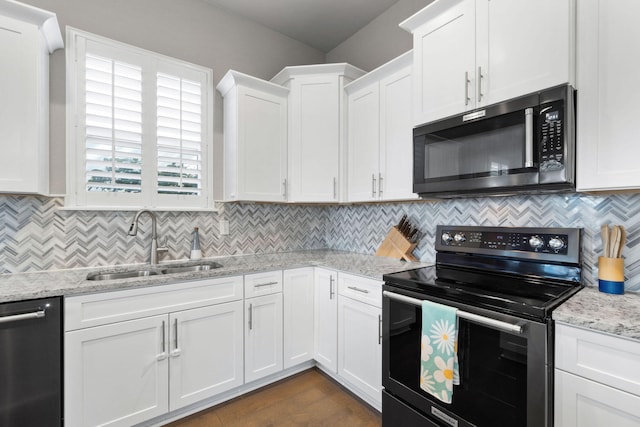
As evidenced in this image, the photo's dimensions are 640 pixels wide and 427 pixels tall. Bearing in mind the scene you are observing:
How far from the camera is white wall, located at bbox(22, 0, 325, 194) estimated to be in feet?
6.38

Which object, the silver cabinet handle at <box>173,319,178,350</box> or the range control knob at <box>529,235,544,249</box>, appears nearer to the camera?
the range control knob at <box>529,235,544,249</box>

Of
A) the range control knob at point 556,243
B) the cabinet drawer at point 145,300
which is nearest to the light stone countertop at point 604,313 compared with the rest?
the range control knob at point 556,243

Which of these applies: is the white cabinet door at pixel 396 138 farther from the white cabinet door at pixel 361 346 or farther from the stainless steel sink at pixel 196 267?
the stainless steel sink at pixel 196 267

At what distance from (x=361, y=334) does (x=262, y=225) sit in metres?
1.35

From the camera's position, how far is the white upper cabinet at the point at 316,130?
8.23ft

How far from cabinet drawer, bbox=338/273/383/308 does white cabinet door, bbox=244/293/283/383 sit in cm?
48

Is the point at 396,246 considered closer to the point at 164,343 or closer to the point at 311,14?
the point at 164,343

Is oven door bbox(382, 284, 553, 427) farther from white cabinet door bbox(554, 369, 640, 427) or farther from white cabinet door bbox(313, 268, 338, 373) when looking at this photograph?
white cabinet door bbox(313, 268, 338, 373)

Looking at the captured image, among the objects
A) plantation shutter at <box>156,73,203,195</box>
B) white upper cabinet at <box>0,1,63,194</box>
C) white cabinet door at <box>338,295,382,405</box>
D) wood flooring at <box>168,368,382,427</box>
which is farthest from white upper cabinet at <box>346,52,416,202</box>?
white upper cabinet at <box>0,1,63,194</box>

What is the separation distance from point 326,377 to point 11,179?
2.32 metres

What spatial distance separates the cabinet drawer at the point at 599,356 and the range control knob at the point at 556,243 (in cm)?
57

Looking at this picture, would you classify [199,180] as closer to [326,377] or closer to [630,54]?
[326,377]

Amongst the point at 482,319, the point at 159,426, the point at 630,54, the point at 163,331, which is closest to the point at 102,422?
the point at 159,426

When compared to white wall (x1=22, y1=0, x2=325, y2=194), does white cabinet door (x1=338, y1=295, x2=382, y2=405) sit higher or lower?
lower
